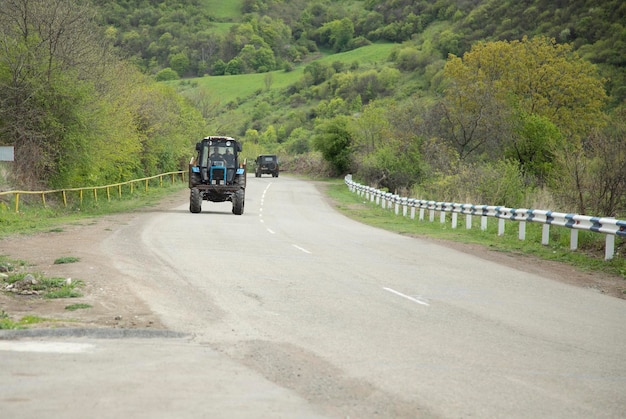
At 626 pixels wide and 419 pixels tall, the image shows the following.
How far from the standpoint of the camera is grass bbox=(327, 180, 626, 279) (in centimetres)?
2002

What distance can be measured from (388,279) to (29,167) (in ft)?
78.1

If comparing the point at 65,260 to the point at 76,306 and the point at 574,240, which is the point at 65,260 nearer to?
the point at 76,306

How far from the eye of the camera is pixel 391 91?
Result: 458ft

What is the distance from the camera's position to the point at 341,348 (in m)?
9.29

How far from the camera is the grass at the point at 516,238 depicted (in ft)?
65.7

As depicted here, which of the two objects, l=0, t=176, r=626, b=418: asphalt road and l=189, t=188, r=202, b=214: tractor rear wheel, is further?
l=189, t=188, r=202, b=214: tractor rear wheel

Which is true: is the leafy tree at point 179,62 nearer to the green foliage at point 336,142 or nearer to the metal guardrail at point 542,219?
the green foliage at point 336,142

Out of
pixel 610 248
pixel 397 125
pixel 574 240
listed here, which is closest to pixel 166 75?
pixel 397 125

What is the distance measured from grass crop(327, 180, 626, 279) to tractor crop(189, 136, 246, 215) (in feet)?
18.1

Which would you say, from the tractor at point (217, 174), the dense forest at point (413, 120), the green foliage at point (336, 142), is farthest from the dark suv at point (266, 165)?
the tractor at point (217, 174)

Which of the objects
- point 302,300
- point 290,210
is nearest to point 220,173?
point 290,210

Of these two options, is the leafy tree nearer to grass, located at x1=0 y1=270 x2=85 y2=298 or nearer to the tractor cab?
the tractor cab

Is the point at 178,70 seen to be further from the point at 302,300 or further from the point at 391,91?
the point at 302,300

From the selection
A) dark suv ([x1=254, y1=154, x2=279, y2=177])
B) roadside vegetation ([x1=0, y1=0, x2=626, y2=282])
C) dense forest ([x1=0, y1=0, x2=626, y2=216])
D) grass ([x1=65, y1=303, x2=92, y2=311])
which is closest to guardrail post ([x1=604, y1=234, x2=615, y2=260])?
roadside vegetation ([x1=0, y1=0, x2=626, y2=282])
